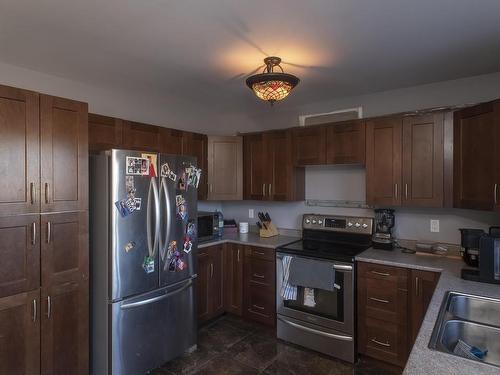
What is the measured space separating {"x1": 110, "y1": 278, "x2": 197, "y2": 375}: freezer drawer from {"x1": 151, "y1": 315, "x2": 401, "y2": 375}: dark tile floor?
0.47ft

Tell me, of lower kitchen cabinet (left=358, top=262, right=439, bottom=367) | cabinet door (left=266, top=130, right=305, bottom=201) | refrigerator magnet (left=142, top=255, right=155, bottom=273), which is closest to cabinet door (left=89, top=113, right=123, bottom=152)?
refrigerator magnet (left=142, top=255, right=155, bottom=273)

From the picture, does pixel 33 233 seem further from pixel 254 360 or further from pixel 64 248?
pixel 254 360

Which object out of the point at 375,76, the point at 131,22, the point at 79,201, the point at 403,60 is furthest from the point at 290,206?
the point at 131,22

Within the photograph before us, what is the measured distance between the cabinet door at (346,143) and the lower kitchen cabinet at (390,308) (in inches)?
39.5

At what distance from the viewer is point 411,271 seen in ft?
7.93

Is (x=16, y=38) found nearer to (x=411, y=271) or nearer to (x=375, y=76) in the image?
(x=375, y=76)

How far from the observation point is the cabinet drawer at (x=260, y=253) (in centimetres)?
314

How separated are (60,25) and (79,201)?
1091 mm

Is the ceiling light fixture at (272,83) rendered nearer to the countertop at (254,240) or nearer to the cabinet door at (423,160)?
the cabinet door at (423,160)

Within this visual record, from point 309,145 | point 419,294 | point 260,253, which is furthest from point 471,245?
point 260,253

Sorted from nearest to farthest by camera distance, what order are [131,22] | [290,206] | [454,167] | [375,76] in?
1. [131,22]
2. [454,167]
3. [375,76]
4. [290,206]

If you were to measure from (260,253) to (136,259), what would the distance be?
1.32 meters

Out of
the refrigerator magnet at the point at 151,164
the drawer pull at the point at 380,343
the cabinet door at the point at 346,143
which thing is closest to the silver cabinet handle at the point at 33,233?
the refrigerator magnet at the point at 151,164

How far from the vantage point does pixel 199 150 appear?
3520mm
